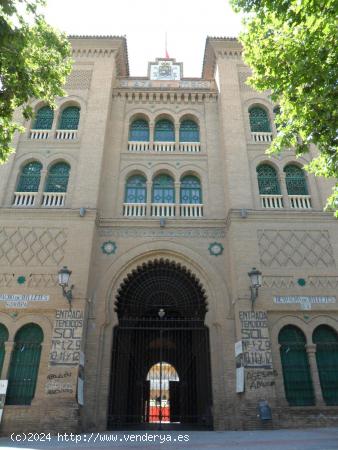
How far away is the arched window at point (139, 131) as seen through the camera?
14570 mm

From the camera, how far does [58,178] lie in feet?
43.0

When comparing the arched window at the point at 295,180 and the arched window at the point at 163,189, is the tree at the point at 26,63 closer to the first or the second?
the arched window at the point at 163,189

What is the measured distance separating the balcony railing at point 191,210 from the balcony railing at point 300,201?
9.76 feet

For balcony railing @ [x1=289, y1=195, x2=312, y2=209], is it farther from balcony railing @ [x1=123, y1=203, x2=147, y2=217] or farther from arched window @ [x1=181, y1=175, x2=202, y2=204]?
balcony railing @ [x1=123, y1=203, x2=147, y2=217]

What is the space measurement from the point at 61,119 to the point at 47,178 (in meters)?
2.77

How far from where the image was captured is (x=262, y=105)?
573 inches

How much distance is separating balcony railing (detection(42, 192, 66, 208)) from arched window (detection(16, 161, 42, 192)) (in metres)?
0.51

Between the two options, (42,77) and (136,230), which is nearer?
(42,77)

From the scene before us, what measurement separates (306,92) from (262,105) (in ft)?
25.4

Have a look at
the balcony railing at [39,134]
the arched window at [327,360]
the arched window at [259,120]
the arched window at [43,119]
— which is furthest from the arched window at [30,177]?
the arched window at [327,360]

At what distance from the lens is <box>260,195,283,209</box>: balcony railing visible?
12477mm

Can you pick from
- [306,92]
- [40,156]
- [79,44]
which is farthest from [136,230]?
[79,44]

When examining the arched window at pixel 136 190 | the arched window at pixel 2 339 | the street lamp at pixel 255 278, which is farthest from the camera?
the arched window at pixel 136 190

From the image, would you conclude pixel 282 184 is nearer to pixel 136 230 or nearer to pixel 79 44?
pixel 136 230
